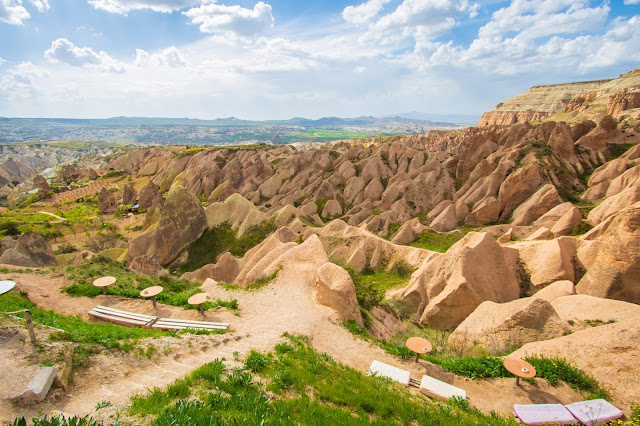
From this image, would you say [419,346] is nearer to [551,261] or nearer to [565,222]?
[551,261]

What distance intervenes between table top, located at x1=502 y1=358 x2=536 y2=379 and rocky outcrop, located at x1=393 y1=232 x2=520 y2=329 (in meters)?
7.85

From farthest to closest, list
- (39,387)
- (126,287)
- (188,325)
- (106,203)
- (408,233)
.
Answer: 1. (106,203)
2. (408,233)
3. (126,287)
4. (188,325)
5. (39,387)

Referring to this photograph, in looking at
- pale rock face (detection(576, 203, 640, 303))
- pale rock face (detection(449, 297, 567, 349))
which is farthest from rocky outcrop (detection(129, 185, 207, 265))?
pale rock face (detection(576, 203, 640, 303))

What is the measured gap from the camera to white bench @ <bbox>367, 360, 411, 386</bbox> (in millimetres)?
9531

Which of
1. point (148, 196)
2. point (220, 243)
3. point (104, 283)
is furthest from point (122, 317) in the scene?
point (148, 196)

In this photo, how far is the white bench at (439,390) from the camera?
8867 mm

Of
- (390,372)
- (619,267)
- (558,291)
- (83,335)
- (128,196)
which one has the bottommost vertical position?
(128,196)

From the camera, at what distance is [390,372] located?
9859 millimetres

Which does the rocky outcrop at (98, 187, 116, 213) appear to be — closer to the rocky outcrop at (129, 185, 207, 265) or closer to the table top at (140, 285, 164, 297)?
the rocky outcrop at (129, 185, 207, 265)

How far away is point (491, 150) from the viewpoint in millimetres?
48656

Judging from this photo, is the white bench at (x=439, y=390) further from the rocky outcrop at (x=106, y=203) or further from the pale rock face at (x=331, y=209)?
the rocky outcrop at (x=106, y=203)

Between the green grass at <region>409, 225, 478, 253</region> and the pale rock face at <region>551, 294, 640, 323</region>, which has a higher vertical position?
the pale rock face at <region>551, 294, 640, 323</region>

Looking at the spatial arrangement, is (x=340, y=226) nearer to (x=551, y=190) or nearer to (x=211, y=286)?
(x=211, y=286)

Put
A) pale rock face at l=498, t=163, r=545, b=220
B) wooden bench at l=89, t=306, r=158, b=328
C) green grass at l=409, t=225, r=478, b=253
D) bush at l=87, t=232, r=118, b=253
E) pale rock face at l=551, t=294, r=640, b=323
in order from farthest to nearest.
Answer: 1. bush at l=87, t=232, r=118, b=253
2. pale rock face at l=498, t=163, r=545, b=220
3. green grass at l=409, t=225, r=478, b=253
4. wooden bench at l=89, t=306, r=158, b=328
5. pale rock face at l=551, t=294, r=640, b=323
